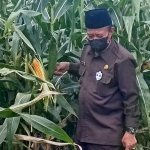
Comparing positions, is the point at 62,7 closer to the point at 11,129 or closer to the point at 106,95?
the point at 106,95

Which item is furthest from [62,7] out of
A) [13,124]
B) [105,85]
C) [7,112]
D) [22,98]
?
[7,112]

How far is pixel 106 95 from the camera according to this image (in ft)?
6.15

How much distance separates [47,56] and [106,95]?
34 centimetres

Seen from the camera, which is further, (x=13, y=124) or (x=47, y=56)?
(x=47, y=56)

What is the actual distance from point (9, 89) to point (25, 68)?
16 centimetres

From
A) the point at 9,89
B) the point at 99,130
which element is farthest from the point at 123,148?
the point at 9,89

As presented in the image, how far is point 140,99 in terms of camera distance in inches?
76.4

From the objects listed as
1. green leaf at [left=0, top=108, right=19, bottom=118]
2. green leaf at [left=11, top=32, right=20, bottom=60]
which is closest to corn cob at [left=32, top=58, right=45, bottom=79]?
green leaf at [left=11, top=32, right=20, bottom=60]

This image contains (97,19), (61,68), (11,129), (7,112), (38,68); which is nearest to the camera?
(7,112)

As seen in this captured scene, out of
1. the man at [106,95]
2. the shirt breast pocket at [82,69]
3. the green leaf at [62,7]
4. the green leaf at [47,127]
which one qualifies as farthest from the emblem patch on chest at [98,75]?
the green leaf at [47,127]

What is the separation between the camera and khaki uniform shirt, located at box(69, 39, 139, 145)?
72.1 inches

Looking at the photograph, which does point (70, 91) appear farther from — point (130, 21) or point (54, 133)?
point (54, 133)

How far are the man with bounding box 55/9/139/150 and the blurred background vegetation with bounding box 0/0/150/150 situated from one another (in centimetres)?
10

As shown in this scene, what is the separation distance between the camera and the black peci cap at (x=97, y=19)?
185 centimetres
